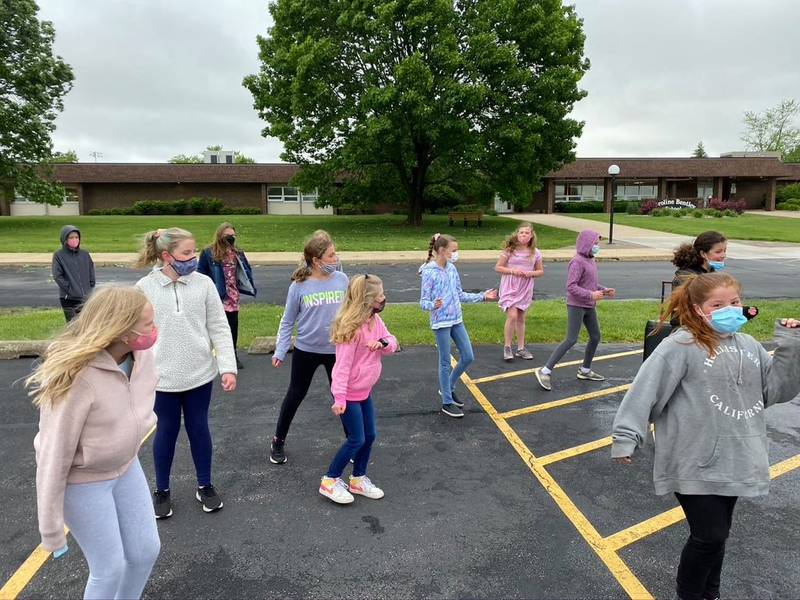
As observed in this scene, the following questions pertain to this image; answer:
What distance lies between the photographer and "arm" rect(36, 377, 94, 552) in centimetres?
219

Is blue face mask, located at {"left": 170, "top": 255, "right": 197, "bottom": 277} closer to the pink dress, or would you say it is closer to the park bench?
the pink dress

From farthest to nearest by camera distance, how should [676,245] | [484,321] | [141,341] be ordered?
[676,245] → [484,321] → [141,341]

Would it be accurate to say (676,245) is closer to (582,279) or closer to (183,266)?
(582,279)

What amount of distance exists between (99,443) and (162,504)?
1642 millimetres

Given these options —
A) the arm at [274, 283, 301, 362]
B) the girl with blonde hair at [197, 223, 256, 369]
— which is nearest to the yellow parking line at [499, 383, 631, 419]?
the arm at [274, 283, 301, 362]

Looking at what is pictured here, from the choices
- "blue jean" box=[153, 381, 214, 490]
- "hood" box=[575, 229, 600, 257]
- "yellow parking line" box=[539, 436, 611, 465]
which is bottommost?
"yellow parking line" box=[539, 436, 611, 465]

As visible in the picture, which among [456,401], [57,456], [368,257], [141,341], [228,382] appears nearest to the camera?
[57,456]

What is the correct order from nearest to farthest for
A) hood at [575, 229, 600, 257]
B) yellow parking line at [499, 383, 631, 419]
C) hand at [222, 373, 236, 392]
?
1. hand at [222, 373, 236, 392]
2. yellow parking line at [499, 383, 631, 419]
3. hood at [575, 229, 600, 257]

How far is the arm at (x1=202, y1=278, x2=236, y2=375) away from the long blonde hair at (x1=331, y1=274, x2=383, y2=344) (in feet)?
2.24

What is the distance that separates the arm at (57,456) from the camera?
7.18ft

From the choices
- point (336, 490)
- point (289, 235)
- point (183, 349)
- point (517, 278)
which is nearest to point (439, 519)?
point (336, 490)

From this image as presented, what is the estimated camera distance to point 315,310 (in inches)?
168

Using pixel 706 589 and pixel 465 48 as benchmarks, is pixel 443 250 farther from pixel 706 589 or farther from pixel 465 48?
pixel 465 48

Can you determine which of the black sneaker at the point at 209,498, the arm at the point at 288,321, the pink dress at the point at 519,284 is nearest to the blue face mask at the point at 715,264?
the pink dress at the point at 519,284
